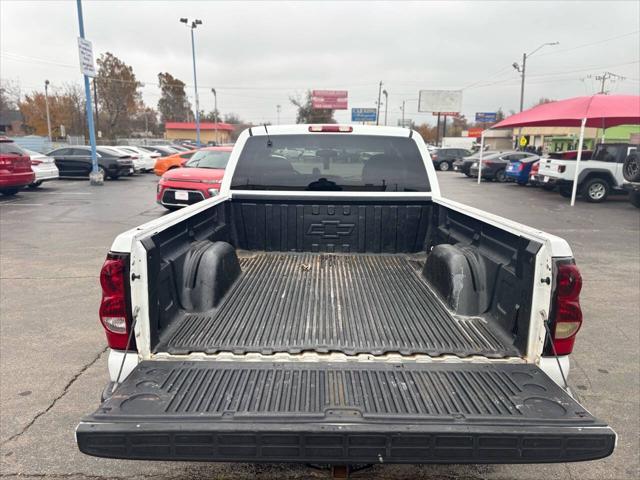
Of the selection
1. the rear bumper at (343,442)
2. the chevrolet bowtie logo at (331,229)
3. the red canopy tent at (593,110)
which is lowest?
the rear bumper at (343,442)

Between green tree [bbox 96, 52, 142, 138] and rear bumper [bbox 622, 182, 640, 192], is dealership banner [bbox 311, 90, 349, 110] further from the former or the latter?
rear bumper [bbox 622, 182, 640, 192]

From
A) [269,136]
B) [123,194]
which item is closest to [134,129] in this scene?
[123,194]

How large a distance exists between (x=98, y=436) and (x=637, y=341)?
204 inches

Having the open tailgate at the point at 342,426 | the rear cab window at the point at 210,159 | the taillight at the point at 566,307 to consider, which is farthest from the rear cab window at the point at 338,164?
the rear cab window at the point at 210,159

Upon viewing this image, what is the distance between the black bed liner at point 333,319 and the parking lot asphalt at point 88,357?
81cm

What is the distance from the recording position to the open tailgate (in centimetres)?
181

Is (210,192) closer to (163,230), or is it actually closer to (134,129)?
(163,230)

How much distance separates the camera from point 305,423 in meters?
1.85

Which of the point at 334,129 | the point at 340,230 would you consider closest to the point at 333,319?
the point at 340,230

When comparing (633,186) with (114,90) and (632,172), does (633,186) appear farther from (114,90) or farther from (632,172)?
(114,90)

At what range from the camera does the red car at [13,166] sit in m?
13.9

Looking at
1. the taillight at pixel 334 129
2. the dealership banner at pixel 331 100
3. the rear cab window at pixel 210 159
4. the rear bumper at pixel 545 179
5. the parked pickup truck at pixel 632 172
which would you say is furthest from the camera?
the dealership banner at pixel 331 100

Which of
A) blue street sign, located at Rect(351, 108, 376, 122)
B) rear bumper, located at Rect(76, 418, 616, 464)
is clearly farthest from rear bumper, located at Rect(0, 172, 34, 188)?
blue street sign, located at Rect(351, 108, 376, 122)

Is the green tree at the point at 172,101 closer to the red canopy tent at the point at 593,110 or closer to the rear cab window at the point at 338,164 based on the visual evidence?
the red canopy tent at the point at 593,110
